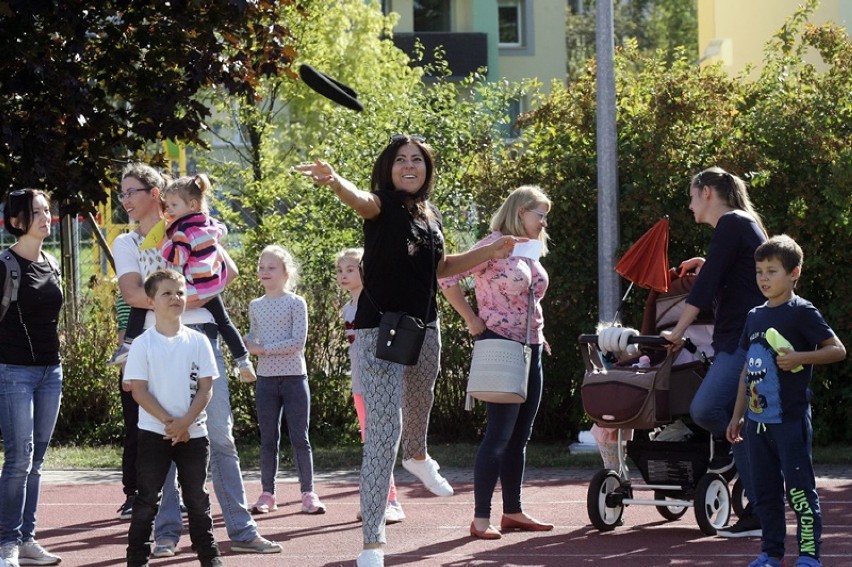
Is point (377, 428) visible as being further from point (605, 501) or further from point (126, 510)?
Result: point (126, 510)

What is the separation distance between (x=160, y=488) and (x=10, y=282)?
144 cm

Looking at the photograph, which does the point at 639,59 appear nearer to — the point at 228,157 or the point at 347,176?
the point at 347,176

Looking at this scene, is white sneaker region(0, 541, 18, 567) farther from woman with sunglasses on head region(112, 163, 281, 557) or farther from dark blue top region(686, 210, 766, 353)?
dark blue top region(686, 210, 766, 353)

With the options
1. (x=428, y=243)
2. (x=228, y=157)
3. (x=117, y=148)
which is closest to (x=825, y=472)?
(x=428, y=243)

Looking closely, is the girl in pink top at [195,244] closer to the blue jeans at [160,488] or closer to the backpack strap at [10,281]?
the backpack strap at [10,281]

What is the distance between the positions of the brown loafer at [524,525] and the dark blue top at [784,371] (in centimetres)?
196

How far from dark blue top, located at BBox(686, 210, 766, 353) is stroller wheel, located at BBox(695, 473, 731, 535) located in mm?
817

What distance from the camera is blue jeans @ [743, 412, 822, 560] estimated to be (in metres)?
6.91

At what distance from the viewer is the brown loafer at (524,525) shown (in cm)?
855

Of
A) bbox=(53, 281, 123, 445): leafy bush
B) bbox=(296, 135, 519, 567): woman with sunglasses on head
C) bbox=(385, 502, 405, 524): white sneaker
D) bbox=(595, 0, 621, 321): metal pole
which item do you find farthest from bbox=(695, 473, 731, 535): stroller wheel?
bbox=(53, 281, 123, 445): leafy bush

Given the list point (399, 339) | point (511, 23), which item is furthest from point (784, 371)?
point (511, 23)

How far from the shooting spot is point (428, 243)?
7.20 meters

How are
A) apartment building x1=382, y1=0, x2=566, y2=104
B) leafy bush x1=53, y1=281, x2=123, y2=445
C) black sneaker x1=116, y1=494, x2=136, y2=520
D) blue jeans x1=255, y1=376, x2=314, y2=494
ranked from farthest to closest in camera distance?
apartment building x1=382, y1=0, x2=566, y2=104 < leafy bush x1=53, y1=281, x2=123, y2=445 < blue jeans x1=255, y1=376, x2=314, y2=494 < black sneaker x1=116, y1=494, x2=136, y2=520

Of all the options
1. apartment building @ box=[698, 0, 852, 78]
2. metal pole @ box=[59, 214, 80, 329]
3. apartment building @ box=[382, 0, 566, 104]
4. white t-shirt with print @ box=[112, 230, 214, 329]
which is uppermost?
apartment building @ box=[382, 0, 566, 104]
